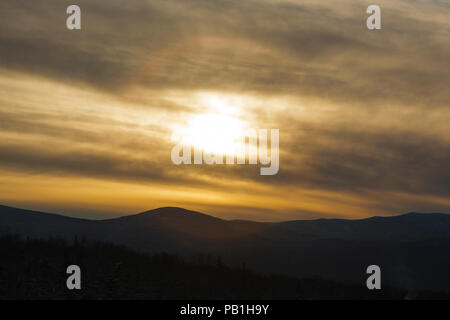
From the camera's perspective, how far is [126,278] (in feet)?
89.6

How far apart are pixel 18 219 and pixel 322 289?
10785cm

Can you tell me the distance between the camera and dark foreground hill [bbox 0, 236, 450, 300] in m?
25.7

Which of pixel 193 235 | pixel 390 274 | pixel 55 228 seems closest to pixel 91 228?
pixel 55 228

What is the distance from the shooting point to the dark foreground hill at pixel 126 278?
25656mm

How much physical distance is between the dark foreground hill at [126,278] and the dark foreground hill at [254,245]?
1273 cm

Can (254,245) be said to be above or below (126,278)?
above

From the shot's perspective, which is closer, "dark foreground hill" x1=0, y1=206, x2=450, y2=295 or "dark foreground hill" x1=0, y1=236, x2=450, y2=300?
"dark foreground hill" x1=0, y1=236, x2=450, y2=300

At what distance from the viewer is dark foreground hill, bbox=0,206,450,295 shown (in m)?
79.8

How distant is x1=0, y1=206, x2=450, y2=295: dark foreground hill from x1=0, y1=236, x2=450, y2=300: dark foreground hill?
1273 cm

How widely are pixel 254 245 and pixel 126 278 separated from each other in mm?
87141
